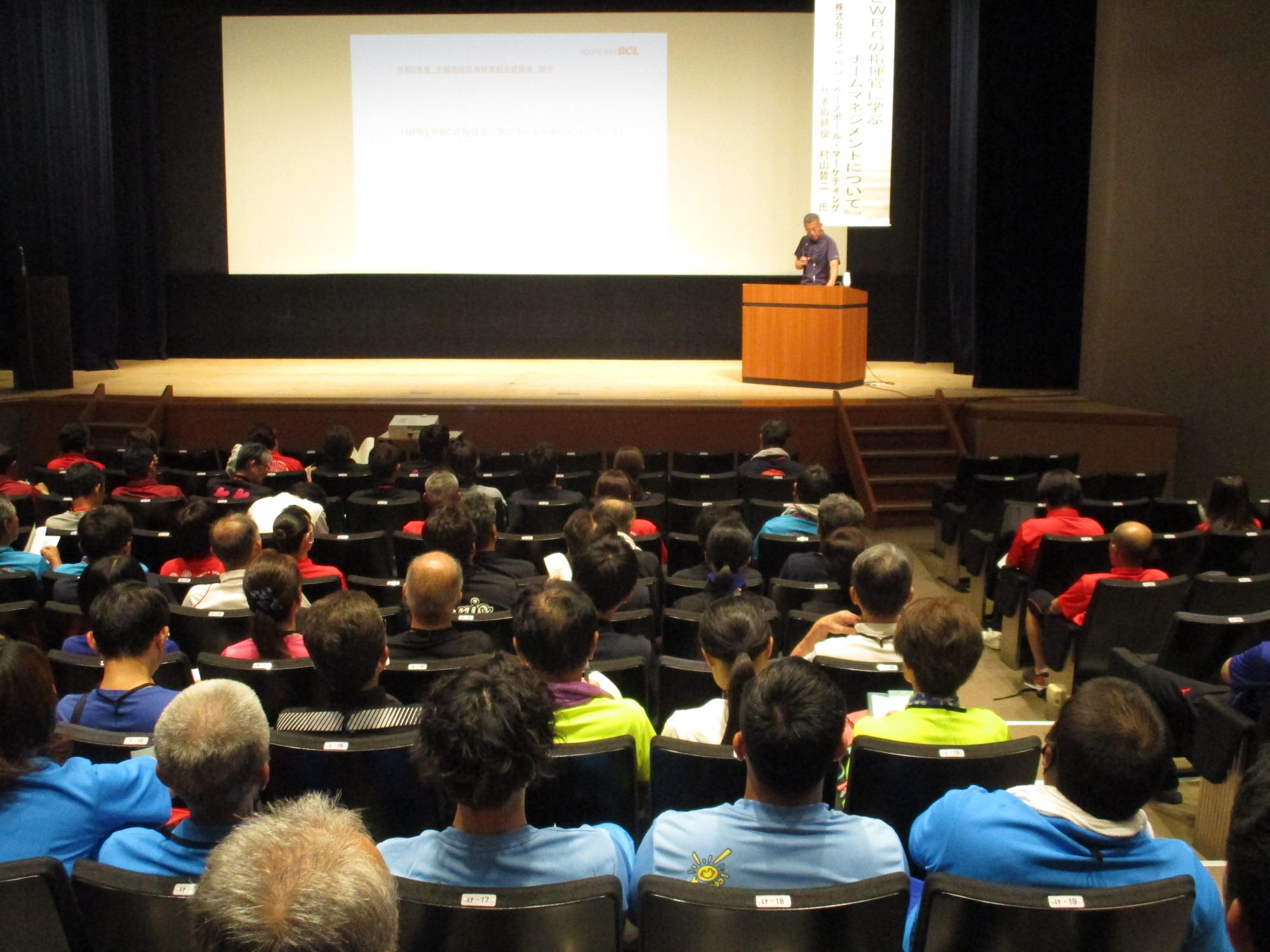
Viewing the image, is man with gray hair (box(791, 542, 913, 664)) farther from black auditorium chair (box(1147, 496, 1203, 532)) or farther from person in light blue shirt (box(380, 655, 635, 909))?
black auditorium chair (box(1147, 496, 1203, 532))

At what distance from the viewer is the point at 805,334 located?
380 inches

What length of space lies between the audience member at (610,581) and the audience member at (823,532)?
3.33 ft

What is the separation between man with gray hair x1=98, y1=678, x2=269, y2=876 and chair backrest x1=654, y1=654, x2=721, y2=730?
129 centimetres

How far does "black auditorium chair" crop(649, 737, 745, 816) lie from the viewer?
7.82 ft

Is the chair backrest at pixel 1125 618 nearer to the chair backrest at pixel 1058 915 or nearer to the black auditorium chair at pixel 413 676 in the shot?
the black auditorium chair at pixel 413 676

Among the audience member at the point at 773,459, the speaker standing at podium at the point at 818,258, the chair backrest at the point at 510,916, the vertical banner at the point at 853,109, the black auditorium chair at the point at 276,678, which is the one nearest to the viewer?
the chair backrest at the point at 510,916

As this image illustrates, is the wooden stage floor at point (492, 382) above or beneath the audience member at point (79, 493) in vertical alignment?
above

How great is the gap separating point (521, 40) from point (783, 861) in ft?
35.8

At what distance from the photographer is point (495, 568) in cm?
436

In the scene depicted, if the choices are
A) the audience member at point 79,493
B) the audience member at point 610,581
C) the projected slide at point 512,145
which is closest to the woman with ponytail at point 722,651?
the audience member at point 610,581

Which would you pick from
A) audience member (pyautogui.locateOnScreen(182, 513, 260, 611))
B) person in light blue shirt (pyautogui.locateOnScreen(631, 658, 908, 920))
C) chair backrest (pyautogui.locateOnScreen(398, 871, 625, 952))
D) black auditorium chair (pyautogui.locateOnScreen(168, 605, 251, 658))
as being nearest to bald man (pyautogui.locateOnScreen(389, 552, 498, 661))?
black auditorium chair (pyautogui.locateOnScreen(168, 605, 251, 658))

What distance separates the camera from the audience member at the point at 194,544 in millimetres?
4402

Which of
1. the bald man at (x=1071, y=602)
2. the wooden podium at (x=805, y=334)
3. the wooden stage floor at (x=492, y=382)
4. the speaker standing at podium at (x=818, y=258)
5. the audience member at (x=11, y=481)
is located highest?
the speaker standing at podium at (x=818, y=258)

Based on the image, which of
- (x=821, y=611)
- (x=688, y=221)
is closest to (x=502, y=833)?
(x=821, y=611)
